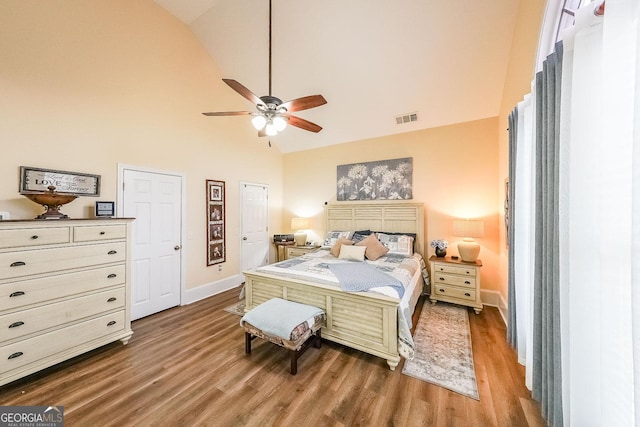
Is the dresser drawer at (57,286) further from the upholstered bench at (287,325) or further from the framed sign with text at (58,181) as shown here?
the upholstered bench at (287,325)

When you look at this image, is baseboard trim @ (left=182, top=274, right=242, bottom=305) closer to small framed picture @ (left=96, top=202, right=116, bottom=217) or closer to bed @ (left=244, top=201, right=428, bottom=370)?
bed @ (left=244, top=201, right=428, bottom=370)

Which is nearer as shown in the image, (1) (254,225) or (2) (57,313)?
(2) (57,313)

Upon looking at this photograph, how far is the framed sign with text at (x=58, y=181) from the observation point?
2299 millimetres

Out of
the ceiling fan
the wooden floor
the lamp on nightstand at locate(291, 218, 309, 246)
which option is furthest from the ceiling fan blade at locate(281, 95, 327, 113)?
the lamp on nightstand at locate(291, 218, 309, 246)

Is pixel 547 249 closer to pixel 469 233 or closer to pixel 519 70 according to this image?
pixel 469 233

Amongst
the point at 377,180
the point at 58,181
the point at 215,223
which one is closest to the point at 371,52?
the point at 377,180

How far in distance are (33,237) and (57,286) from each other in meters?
0.48

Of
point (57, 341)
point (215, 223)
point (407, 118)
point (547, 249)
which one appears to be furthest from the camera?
point (215, 223)

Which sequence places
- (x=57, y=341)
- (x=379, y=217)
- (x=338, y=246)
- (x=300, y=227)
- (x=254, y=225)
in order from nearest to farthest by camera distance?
(x=57, y=341), (x=338, y=246), (x=379, y=217), (x=254, y=225), (x=300, y=227)

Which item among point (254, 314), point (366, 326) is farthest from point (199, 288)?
point (366, 326)

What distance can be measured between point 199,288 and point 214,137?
2.63 metres

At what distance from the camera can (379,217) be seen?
442cm

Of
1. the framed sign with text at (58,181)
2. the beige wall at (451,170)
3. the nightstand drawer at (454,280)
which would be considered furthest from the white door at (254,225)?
the nightstand drawer at (454,280)

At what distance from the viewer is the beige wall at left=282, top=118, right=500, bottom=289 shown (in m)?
3.64
